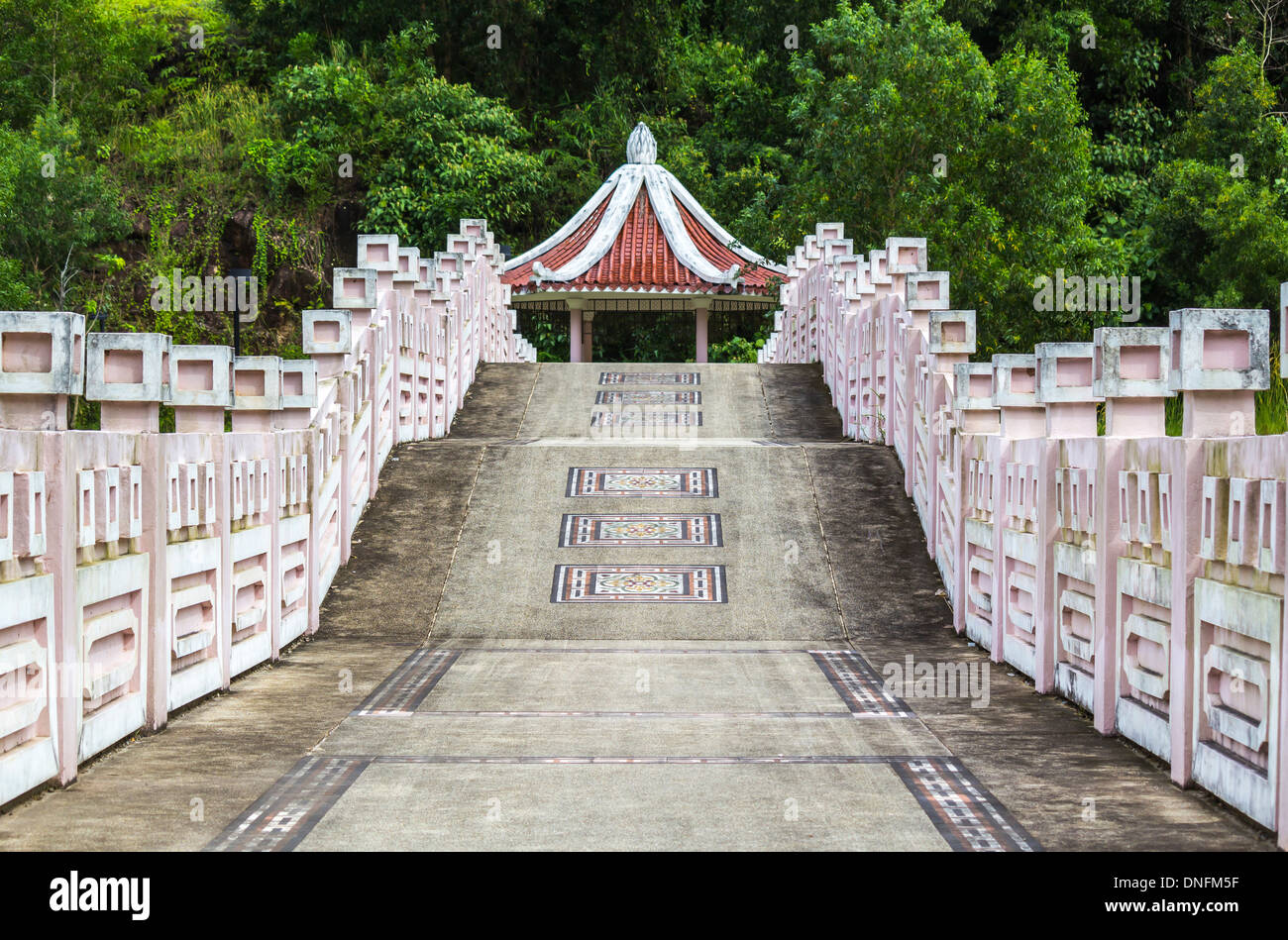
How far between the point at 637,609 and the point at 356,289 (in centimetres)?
441

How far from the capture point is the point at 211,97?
1371 inches

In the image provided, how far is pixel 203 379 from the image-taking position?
9.30 metres

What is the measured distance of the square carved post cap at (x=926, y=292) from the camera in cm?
1356

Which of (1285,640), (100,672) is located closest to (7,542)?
(100,672)

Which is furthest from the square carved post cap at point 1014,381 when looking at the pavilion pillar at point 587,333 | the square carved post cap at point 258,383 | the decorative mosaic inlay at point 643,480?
the pavilion pillar at point 587,333

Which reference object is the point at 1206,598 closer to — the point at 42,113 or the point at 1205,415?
the point at 1205,415

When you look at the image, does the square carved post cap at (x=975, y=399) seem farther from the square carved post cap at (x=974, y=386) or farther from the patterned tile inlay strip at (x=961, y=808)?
the patterned tile inlay strip at (x=961, y=808)

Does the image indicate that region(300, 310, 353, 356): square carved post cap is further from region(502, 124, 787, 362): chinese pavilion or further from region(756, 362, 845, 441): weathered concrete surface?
region(502, 124, 787, 362): chinese pavilion

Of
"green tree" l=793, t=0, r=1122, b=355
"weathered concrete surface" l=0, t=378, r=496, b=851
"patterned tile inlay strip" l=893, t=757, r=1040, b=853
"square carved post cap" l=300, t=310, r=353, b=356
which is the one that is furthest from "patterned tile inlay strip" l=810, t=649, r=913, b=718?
"green tree" l=793, t=0, r=1122, b=355

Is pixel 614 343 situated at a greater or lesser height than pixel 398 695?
greater

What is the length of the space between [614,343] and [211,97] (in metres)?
11.3

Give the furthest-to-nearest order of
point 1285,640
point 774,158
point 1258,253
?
1. point 774,158
2. point 1258,253
3. point 1285,640

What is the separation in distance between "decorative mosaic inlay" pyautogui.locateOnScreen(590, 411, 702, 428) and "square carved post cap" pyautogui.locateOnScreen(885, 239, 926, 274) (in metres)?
3.00

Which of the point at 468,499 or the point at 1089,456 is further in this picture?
the point at 468,499
